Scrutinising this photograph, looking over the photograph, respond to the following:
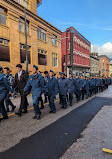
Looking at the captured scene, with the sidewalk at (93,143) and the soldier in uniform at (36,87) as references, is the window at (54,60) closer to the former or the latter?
the soldier in uniform at (36,87)

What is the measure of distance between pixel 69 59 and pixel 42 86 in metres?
23.5

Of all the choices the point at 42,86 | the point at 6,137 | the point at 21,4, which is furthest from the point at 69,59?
the point at 6,137

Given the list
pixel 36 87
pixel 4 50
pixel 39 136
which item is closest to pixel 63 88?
pixel 36 87

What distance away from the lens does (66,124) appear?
4184mm

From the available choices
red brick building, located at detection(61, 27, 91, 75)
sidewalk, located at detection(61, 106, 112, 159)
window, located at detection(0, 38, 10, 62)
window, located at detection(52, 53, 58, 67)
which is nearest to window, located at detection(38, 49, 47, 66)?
window, located at detection(52, 53, 58, 67)

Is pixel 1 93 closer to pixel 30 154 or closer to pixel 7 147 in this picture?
pixel 7 147

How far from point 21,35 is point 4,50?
10.5 ft

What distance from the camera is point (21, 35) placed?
15.0 meters

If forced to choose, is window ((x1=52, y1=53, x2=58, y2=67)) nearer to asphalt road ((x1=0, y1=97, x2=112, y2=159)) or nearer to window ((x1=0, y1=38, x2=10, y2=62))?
window ((x1=0, y1=38, x2=10, y2=62))

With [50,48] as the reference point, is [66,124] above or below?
below

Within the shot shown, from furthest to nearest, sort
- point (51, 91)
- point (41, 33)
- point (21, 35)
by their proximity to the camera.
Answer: point (41, 33) < point (21, 35) < point (51, 91)

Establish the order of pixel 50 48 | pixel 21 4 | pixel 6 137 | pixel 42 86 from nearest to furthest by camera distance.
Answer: pixel 6 137 < pixel 42 86 < pixel 21 4 < pixel 50 48

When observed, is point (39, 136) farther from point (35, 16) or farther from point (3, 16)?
point (35, 16)

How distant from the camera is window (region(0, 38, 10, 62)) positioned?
13.0 meters
